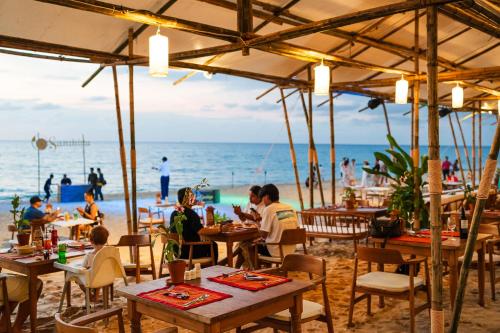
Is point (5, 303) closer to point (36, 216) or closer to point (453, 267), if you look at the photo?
point (36, 216)

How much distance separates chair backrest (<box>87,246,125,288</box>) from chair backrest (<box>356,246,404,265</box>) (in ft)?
7.35

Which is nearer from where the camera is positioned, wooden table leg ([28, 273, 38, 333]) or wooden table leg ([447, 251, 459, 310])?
wooden table leg ([28, 273, 38, 333])

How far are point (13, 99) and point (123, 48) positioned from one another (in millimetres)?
38918

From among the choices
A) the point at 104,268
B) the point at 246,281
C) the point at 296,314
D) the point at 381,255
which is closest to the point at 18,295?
the point at 104,268

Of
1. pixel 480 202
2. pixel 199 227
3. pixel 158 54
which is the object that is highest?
pixel 158 54

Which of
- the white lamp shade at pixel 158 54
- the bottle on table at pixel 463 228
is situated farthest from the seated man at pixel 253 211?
the bottle on table at pixel 463 228

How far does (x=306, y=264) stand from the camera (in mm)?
4082

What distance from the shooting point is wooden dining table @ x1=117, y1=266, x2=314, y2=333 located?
2.78 metres

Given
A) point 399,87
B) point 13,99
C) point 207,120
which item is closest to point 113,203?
point 399,87

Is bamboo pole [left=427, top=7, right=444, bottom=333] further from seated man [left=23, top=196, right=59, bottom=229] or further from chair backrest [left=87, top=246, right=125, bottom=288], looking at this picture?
seated man [left=23, top=196, right=59, bottom=229]

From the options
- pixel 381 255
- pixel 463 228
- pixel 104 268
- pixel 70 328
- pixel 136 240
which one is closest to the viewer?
pixel 70 328

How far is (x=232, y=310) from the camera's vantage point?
281 centimetres

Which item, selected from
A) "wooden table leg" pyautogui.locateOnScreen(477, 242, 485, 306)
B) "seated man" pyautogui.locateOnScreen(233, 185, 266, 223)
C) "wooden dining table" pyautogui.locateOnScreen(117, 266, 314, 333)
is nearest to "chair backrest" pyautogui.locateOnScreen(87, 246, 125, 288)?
"wooden dining table" pyautogui.locateOnScreen(117, 266, 314, 333)

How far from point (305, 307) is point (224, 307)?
3.64 feet
